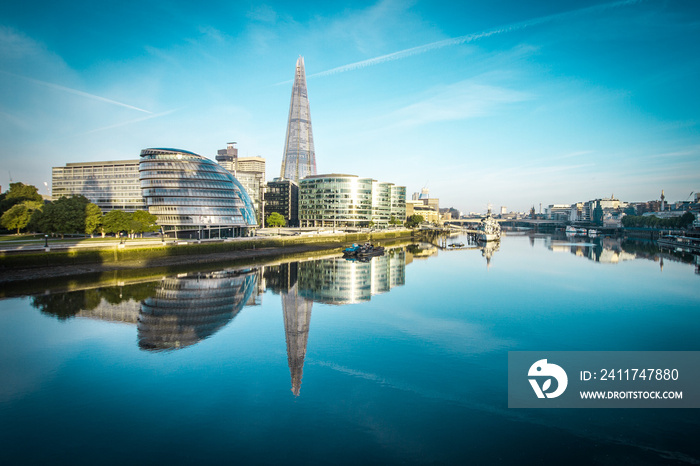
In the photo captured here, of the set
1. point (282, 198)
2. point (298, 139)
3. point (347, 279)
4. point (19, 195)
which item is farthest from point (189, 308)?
point (298, 139)

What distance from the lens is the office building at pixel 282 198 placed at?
146625 millimetres

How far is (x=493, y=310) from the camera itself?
85.8 feet

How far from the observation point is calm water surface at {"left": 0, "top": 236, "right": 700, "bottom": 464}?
1037cm

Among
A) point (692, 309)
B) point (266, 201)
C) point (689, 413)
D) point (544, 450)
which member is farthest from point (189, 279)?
point (266, 201)

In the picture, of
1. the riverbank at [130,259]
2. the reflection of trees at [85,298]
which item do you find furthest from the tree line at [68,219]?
the reflection of trees at [85,298]

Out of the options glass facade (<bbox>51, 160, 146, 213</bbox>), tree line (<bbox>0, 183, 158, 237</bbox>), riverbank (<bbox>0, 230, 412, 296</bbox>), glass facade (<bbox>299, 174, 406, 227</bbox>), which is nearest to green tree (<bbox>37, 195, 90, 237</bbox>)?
tree line (<bbox>0, 183, 158, 237</bbox>)

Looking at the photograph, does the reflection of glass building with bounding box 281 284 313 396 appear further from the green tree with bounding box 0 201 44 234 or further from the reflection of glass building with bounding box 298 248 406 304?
the green tree with bounding box 0 201 44 234

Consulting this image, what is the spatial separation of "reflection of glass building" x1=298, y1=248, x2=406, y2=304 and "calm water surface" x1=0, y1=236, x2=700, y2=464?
2.57ft

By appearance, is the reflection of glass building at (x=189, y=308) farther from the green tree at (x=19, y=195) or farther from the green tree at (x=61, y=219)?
the green tree at (x=19, y=195)

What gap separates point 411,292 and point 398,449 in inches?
894

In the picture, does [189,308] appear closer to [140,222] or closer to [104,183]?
[140,222]

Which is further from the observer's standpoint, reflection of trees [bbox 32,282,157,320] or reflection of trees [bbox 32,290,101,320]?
reflection of trees [bbox 32,282,157,320]

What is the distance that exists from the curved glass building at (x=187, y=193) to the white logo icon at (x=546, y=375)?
60.7 metres

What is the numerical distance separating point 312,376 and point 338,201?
118536 mm
